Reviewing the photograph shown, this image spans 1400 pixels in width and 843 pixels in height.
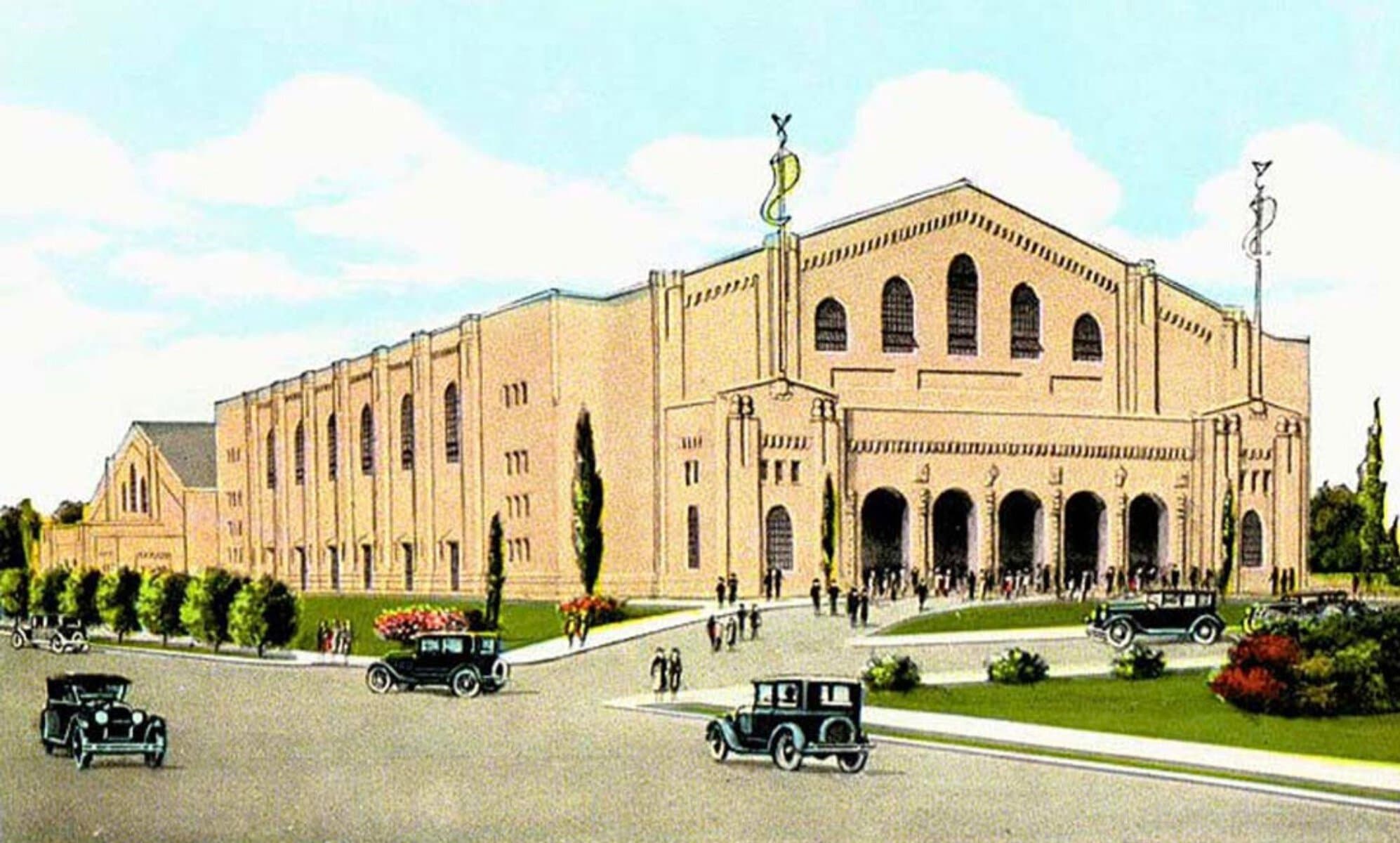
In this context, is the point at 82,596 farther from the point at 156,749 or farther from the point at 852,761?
the point at 852,761

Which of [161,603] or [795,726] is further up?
[161,603]

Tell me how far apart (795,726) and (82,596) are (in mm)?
5196

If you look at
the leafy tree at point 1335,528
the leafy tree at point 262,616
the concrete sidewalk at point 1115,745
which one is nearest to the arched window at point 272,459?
the leafy tree at point 262,616

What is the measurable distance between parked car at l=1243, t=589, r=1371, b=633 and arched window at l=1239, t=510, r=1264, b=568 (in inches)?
13.6

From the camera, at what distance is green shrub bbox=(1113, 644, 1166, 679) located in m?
12.7

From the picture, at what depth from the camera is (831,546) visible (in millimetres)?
14523

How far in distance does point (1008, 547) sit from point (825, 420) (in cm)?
191

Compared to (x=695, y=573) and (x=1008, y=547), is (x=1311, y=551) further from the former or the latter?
(x=695, y=573)

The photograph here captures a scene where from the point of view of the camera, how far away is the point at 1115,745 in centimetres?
1238

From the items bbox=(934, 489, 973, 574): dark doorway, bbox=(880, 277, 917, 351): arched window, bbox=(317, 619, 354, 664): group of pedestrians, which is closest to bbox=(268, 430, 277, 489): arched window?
bbox=(317, 619, 354, 664): group of pedestrians

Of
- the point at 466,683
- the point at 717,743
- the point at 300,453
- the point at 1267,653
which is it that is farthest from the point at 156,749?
the point at 1267,653

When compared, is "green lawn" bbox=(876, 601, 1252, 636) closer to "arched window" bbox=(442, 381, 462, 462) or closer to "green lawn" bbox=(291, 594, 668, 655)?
"green lawn" bbox=(291, 594, 668, 655)

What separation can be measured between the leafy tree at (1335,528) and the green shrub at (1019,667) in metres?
2.13

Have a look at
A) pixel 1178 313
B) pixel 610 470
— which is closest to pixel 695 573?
pixel 610 470
